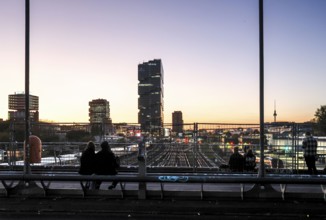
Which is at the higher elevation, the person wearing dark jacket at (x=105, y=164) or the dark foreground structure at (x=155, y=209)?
the person wearing dark jacket at (x=105, y=164)

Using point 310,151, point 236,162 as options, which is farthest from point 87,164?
point 310,151

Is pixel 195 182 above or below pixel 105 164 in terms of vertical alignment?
below

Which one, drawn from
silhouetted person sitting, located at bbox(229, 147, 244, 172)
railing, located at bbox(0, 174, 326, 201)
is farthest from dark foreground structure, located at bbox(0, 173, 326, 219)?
silhouetted person sitting, located at bbox(229, 147, 244, 172)

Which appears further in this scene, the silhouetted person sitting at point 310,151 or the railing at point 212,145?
the railing at point 212,145

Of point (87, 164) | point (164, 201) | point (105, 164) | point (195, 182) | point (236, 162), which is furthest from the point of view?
point (236, 162)

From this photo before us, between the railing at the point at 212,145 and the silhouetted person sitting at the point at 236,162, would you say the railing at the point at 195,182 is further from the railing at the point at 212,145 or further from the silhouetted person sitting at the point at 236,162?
the railing at the point at 212,145

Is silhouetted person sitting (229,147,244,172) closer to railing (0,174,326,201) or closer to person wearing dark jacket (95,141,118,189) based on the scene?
railing (0,174,326,201)

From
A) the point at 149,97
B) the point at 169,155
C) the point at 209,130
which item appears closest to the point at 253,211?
the point at 209,130

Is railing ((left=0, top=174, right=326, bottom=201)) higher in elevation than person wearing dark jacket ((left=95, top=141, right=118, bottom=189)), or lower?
lower

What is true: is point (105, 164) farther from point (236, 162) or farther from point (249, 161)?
point (249, 161)

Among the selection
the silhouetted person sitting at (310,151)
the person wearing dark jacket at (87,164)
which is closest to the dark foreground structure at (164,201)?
the person wearing dark jacket at (87,164)

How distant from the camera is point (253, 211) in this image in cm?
873

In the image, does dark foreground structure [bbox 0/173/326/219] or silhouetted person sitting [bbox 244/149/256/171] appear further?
silhouetted person sitting [bbox 244/149/256/171]

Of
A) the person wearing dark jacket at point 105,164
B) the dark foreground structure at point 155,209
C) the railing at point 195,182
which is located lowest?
the dark foreground structure at point 155,209
